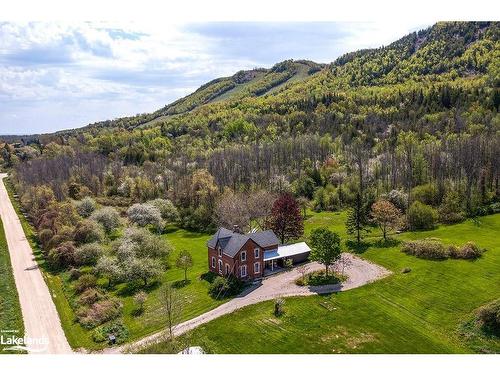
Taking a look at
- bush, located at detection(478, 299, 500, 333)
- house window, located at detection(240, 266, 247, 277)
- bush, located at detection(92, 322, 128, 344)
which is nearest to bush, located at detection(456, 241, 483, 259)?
bush, located at detection(478, 299, 500, 333)

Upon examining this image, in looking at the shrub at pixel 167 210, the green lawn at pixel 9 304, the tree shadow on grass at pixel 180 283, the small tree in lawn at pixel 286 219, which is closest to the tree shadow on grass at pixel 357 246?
the small tree in lawn at pixel 286 219

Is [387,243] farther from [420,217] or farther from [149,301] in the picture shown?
[149,301]

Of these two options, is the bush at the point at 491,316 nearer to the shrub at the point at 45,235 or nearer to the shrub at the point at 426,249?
the shrub at the point at 426,249

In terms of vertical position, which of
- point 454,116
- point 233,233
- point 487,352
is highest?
point 454,116

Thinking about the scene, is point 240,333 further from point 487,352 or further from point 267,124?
point 267,124

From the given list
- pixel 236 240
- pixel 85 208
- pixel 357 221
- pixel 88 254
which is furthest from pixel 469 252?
pixel 85 208

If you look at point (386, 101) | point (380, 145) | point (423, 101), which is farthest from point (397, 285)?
point (386, 101)
